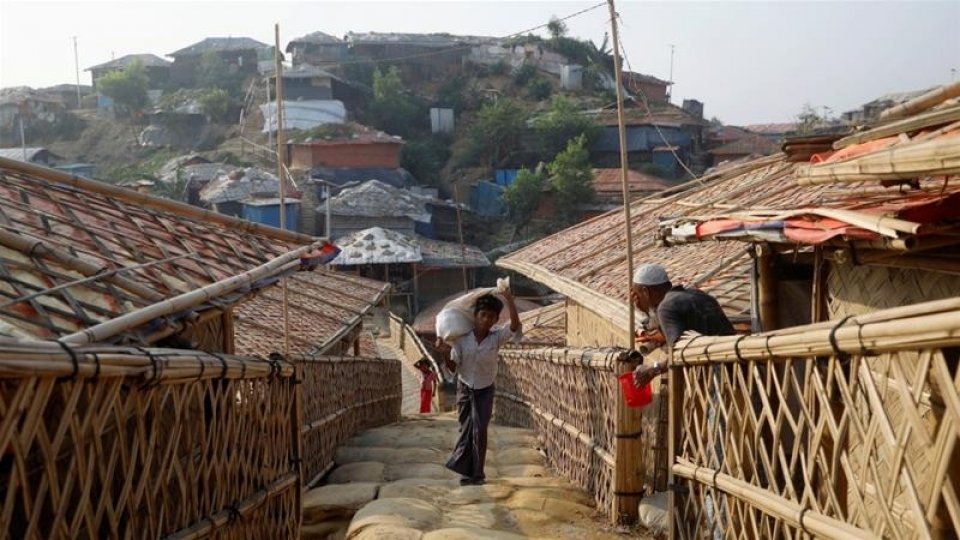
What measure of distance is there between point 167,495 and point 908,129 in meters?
4.03

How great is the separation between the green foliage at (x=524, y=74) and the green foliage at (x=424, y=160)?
9.07 metres

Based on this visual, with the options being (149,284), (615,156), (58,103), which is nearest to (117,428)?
(149,284)

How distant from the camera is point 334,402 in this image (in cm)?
1013

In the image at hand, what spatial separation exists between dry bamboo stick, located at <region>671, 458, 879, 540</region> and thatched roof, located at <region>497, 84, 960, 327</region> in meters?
1.38

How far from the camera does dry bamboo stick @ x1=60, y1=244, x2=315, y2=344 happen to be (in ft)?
11.9

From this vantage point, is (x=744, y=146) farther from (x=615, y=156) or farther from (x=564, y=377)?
(x=564, y=377)

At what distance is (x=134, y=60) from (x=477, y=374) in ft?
193

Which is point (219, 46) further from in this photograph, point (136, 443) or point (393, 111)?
point (136, 443)

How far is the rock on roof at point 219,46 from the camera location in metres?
62.8

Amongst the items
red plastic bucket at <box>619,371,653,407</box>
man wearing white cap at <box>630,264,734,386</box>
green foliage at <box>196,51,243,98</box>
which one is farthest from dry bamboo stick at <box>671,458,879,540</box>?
green foliage at <box>196,51,243,98</box>

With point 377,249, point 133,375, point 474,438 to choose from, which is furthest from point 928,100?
point 377,249

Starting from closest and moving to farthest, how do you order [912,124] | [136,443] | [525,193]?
[136,443], [912,124], [525,193]

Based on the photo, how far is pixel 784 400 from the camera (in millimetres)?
3311

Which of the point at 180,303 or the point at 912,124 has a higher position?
the point at 912,124
